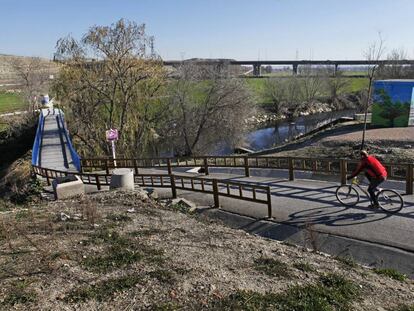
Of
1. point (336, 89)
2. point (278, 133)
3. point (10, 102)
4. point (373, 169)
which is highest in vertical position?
point (336, 89)

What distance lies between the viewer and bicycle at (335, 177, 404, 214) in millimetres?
10641

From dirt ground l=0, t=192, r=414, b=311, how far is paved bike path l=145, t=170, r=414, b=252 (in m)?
1.55

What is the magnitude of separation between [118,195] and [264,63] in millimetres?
121707

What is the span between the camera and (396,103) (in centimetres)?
3256

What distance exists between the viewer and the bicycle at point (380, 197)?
10.6 m

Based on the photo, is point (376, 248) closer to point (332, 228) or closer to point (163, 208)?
point (332, 228)

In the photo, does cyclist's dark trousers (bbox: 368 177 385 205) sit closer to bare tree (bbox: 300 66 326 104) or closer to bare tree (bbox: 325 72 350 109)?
bare tree (bbox: 300 66 326 104)

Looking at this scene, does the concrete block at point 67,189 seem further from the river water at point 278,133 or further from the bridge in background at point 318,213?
the river water at point 278,133

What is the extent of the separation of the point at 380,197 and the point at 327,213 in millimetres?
1612

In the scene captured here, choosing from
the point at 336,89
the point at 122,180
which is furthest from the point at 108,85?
the point at 336,89

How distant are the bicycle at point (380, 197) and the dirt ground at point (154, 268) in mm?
3335

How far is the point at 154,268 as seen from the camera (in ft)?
23.2

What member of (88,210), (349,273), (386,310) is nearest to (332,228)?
(349,273)

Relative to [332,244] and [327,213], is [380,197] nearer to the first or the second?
[327,213]
